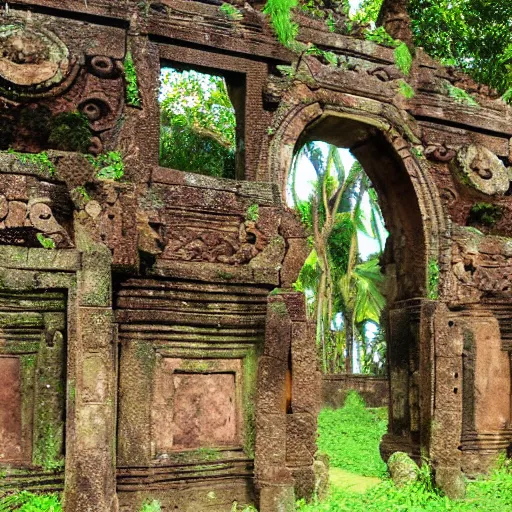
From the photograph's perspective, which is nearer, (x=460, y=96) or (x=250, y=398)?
(x=250, y=398)

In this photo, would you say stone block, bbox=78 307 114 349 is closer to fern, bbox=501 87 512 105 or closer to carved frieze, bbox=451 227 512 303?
carved frieze, bbox=451 227 512 303

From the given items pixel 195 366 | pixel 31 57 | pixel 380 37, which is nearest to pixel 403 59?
pixel 380 37

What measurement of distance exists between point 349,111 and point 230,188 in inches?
71.0

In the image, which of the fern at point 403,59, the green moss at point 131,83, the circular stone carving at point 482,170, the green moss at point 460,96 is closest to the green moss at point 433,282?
the circular stone carving at point 482,170

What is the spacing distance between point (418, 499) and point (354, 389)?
28.0 feet

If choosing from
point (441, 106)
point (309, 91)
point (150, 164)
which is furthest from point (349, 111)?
point (150, 164)

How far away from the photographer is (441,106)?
8.54 m

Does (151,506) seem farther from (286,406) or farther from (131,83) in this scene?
(131,83)

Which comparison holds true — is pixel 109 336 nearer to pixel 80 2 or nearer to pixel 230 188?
pixel 230 188

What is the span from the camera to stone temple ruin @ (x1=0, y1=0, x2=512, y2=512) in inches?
215

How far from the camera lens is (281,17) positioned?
7418 millimetres

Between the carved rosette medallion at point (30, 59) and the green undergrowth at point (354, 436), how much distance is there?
540 centimetres

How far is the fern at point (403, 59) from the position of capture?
8.34m

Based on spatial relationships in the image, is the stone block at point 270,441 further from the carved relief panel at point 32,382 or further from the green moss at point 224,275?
the carved relief panel at point 32,382
